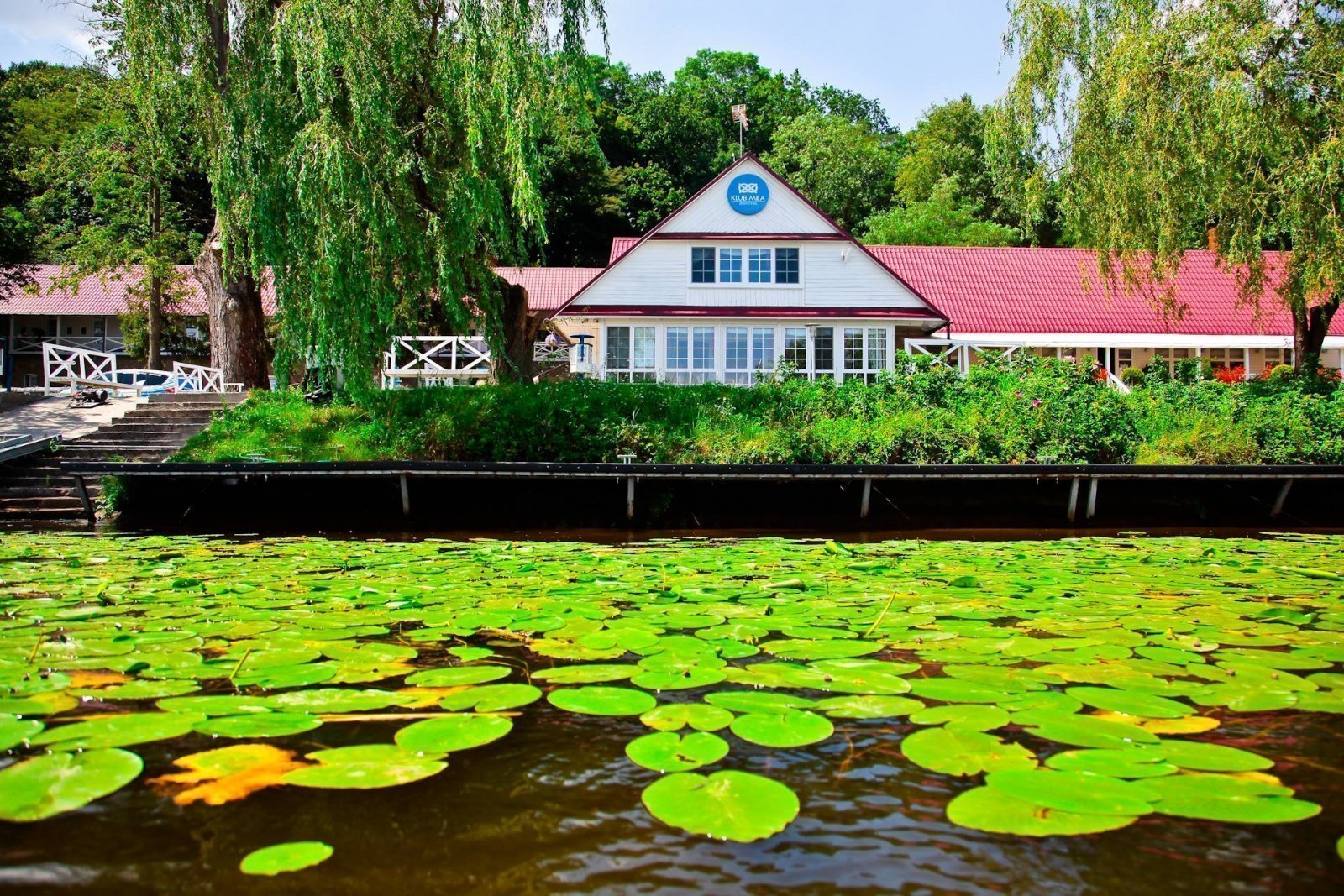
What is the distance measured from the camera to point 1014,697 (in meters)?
3.04

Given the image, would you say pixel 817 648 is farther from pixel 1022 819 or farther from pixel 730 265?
pixel 730 265

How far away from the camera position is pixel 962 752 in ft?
8.32

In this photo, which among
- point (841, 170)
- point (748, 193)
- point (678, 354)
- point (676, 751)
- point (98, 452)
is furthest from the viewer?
point (841, 170)

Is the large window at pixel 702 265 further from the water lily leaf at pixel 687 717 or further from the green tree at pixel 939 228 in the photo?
Answer: the water lily leaf at pixel 687 717

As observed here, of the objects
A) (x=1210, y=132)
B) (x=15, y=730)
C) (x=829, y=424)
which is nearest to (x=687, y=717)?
(x=15, y=730)

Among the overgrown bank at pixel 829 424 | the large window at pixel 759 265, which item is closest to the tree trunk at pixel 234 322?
the overgrown bank at pixel 829 424

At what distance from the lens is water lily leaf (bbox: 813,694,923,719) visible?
2.92 m

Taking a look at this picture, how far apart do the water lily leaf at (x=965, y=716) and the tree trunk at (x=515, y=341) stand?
45.1ft

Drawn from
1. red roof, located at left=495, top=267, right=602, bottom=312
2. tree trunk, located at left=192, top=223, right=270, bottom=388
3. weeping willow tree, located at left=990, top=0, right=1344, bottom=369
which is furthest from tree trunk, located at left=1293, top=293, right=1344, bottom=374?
red roof, located at left=495, top=267, right=602, bottom=312

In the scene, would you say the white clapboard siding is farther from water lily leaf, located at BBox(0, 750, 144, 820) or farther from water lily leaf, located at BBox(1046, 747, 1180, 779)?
water lily leaf, located at BBox(0, 750, 144, 820)

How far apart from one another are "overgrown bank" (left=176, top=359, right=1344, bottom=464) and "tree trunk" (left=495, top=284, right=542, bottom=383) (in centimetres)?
195

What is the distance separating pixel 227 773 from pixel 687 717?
4.16ft

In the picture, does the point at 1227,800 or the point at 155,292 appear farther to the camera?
the point at 155,292

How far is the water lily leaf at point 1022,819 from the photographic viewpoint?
206 centimetres
